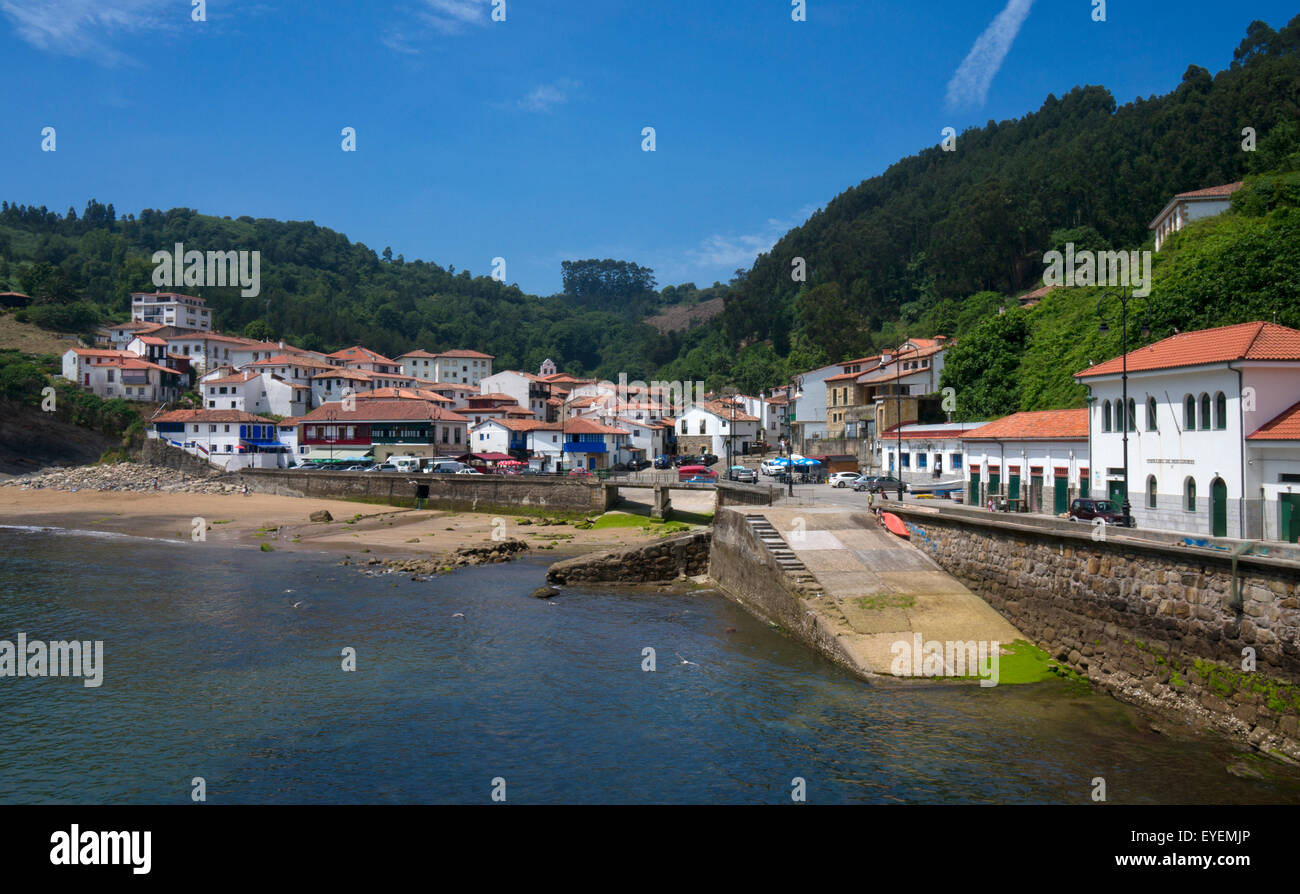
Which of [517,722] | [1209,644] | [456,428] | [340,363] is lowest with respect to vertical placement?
[517,722]

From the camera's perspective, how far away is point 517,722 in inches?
753

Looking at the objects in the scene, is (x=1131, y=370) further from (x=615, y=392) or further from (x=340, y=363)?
(x=340, y=363)

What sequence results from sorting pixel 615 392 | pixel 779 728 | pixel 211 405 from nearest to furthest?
pixel 779 728, pixel 211 405, pixel 615 392

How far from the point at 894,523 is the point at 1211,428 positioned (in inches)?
407

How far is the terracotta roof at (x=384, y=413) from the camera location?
83375 mm

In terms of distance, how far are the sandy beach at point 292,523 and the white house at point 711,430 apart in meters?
41.6

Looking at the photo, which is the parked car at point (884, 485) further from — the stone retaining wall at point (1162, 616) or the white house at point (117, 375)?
the white house at point (117, 375)

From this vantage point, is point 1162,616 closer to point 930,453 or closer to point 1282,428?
point 1282,428

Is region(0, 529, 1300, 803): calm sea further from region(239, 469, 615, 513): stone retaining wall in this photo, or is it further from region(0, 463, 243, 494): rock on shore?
region(0, 463, 243, 494): rock on shore

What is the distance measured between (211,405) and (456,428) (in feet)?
110

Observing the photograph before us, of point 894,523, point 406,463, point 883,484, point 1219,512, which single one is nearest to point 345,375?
point 406,463

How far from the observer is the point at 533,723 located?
19.1 meters

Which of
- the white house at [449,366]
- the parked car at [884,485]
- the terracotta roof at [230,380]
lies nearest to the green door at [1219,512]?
the parked car at [884,485]
